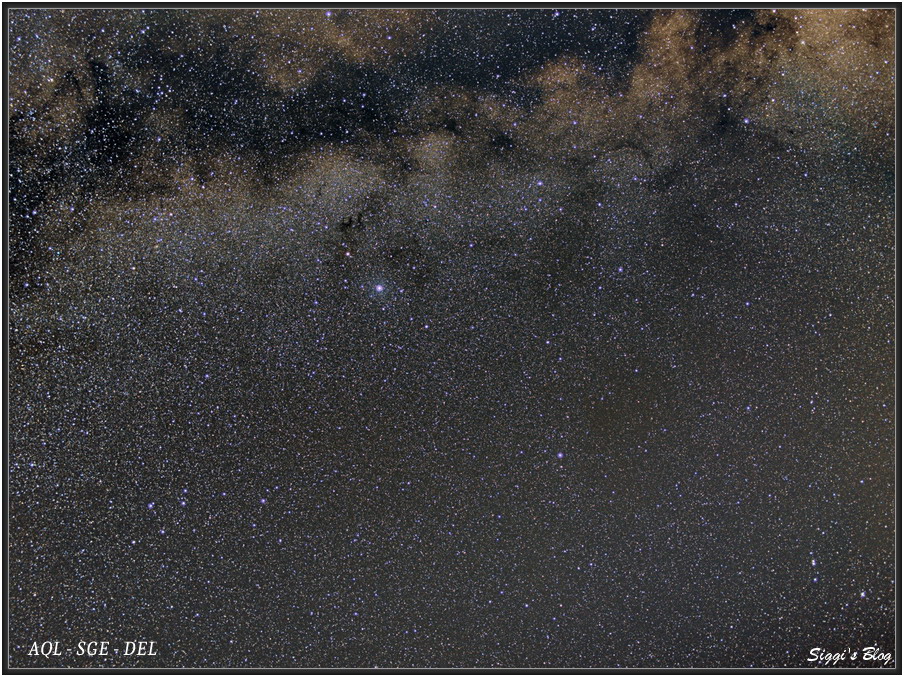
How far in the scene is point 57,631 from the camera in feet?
4.02

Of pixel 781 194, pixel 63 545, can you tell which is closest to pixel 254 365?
pixel 63 545

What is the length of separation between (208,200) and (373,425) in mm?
836

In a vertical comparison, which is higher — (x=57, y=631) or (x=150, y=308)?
(x=150, y=308)

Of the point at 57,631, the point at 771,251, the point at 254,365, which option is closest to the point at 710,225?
the point at 771,251

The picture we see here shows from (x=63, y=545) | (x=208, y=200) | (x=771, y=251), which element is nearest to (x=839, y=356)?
(x=771, y=251)

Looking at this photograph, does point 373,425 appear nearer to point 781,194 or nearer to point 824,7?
point 781,194

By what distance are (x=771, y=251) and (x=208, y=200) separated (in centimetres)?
174

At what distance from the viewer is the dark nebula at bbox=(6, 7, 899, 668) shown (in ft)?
3.93

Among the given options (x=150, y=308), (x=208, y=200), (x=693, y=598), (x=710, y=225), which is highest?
(x=208, y=200)

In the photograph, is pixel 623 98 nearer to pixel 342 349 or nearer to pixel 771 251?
pixel 771 251

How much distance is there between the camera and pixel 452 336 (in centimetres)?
129

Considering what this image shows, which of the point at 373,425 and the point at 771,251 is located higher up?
the point at 771,251

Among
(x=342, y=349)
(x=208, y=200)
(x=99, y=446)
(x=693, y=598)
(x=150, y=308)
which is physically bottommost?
(x=693, y=598)

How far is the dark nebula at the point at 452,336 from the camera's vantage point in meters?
1.20
